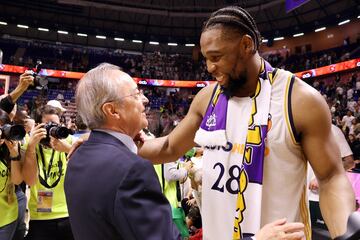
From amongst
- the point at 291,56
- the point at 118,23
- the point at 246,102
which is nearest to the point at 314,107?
the point at 246,102

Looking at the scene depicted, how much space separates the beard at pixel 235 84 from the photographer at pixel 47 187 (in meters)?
1.72

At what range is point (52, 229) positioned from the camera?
3107 mm

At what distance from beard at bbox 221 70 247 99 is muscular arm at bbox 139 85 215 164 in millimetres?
210

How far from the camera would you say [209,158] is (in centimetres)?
168

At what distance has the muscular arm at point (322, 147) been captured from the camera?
142cm

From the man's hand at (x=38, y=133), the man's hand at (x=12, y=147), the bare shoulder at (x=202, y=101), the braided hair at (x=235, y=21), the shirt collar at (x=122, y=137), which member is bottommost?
the man's hand at (x=12, y=147)

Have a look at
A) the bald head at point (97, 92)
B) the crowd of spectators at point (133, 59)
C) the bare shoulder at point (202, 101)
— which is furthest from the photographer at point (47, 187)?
the crowd of spectators at point (133, 59)

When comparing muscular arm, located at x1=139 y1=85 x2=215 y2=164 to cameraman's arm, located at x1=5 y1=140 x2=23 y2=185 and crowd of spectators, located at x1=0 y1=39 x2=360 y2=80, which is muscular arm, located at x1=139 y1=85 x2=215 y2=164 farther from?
crowd of spectators, located at x1=0 y1=39 x2=360 y2=80

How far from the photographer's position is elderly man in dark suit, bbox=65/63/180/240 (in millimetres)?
1089

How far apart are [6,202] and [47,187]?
332mm

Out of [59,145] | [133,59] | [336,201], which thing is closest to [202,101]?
[336,201]

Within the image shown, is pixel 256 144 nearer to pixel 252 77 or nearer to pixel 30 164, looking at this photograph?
pixel 252 77

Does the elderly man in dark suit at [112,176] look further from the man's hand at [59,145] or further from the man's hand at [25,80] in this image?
the man's hand at [25,80]

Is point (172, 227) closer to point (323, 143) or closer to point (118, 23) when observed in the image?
point (323, 143)
